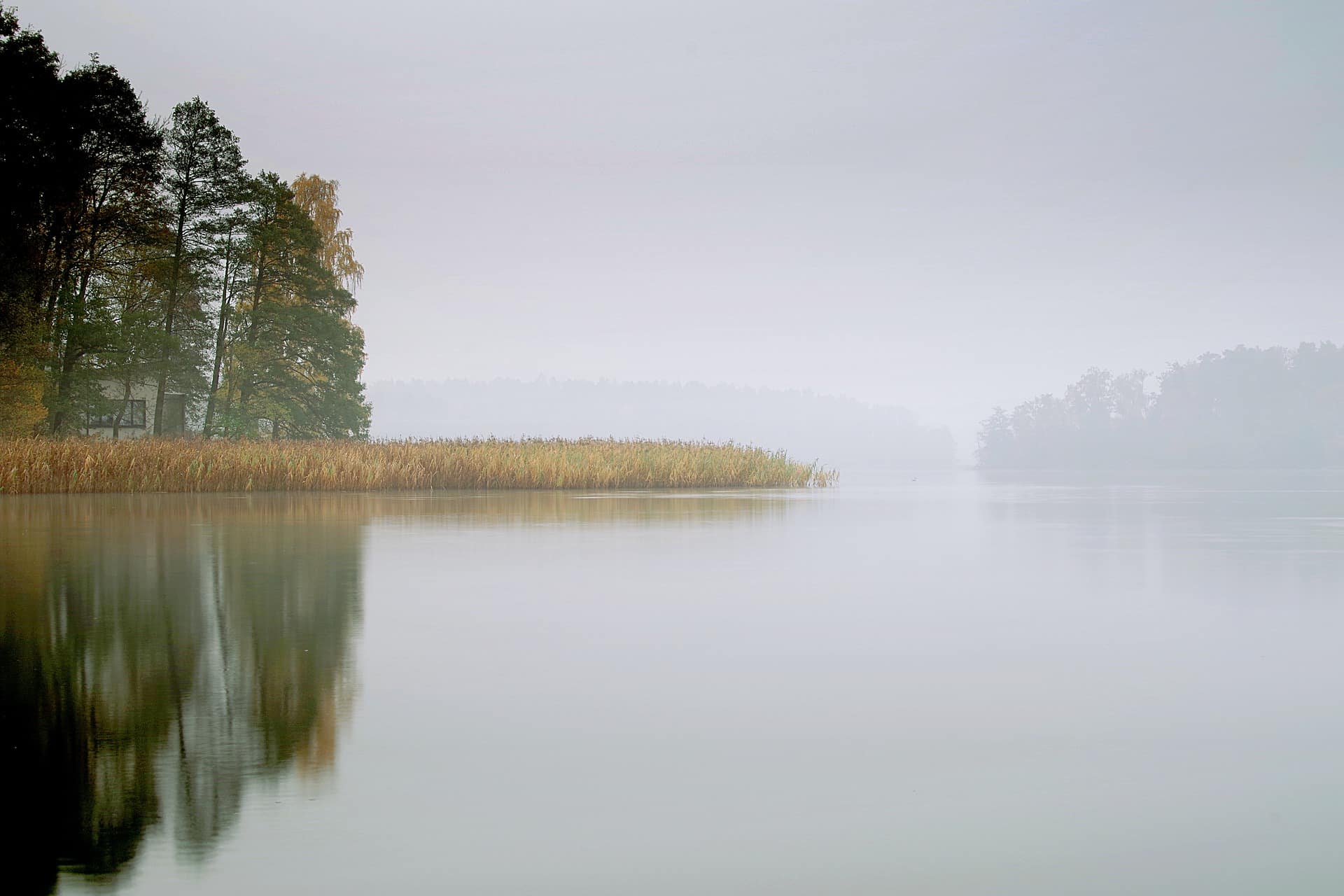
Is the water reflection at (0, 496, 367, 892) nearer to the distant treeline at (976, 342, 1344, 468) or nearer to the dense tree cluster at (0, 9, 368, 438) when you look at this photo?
the dense tree cluster at (0, 9, 368, 438)

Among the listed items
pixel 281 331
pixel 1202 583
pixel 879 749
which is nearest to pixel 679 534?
pixel 1202 583

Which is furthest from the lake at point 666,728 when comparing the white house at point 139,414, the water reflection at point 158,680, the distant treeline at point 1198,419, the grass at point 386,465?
the distant treeline at point 1198,419

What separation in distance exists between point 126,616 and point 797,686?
3.99m

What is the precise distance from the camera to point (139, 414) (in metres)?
42.0

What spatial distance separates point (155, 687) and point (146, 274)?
32.9 metres

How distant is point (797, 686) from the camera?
187 inches

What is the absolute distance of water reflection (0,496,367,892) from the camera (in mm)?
2965

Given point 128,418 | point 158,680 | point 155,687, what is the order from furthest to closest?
point 128,418 → point 158,680 → point 155,687

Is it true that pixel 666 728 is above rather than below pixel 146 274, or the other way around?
below

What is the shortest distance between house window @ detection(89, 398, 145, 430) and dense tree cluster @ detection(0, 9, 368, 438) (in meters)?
0.29

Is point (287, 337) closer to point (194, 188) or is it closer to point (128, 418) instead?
point (194, 188)

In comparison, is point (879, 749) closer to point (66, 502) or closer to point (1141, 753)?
point (1141, 753)

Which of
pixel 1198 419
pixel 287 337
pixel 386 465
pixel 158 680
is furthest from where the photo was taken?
pixel 1198 419

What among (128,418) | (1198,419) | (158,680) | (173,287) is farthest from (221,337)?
(1198,419)
